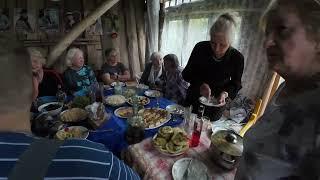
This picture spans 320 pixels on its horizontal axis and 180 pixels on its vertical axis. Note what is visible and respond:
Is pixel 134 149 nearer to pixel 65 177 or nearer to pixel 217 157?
pixel 217 157

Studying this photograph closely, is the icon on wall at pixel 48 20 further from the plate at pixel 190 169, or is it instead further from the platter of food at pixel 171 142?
the plate at pixel 190 169

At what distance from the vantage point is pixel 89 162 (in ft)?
2.26

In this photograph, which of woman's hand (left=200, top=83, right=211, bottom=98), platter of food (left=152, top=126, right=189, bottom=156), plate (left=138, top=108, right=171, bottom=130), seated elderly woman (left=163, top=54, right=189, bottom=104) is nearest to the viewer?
platter of food (left=152, top=126, right=189, bottom=156)

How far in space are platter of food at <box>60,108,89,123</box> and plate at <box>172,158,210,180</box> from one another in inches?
41.8

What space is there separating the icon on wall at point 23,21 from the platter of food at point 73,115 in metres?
2.98

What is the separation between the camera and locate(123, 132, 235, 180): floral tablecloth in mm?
1298

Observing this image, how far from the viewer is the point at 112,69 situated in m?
3.88

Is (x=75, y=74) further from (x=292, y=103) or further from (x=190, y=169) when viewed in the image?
(x=292, y=103)

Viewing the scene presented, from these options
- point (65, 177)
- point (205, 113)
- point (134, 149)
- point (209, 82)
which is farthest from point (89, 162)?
point (209, 82)

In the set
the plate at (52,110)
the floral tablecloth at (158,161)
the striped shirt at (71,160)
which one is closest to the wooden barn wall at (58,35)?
the plate at (52,110)

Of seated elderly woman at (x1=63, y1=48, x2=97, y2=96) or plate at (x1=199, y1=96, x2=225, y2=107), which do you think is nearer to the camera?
plate at (x1=199, y1=96, x2=225, y2=107)

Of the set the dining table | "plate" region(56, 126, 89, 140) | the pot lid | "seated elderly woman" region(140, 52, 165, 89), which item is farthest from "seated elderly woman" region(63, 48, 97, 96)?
the pot lid

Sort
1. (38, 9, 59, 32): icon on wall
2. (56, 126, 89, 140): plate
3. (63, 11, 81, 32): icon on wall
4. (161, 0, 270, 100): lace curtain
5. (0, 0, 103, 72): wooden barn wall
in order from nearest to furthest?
(56, 126, 89, 140): plate < (161, 0, 270, 100): lace curtain < (0, 0, 103, 72): wooden barn wall < (38, 9, 59, 32): icon on wall < (63, 11, 81, 32): icon on wall

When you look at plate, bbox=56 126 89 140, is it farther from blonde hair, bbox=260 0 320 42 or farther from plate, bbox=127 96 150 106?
blonde hair, bbox=260 0 320 42
